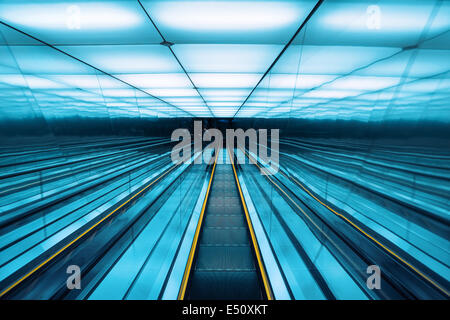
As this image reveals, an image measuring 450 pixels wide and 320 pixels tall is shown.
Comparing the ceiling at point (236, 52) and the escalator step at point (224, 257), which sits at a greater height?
the ceiling at point (236, 52)

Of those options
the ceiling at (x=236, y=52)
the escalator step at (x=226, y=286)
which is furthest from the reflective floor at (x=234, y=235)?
the ceiling at (x=236, y=52)

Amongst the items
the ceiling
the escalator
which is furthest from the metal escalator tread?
the ceiling

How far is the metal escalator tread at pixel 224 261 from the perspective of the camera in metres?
2.99

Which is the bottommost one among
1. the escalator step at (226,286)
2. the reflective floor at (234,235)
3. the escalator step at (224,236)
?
the escalator step at (226,286)

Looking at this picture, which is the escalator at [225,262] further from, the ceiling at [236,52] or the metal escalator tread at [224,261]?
the ceiling at [236,52]

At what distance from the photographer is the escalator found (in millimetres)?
2984

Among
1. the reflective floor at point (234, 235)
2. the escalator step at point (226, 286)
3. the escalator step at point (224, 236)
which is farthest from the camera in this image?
the escalator step at point (224, 236)

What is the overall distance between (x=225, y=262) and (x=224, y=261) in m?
0.03

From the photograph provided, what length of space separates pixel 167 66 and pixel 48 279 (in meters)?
4.50

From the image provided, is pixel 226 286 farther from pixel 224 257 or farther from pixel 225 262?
pixel 224 257

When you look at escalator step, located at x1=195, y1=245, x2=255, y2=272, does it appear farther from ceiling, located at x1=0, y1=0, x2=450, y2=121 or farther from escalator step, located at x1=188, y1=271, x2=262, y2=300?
ceiling, located at x1=0, y1=0, x2=450, y2=121

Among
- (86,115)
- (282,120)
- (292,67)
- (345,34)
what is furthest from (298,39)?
(86,115)

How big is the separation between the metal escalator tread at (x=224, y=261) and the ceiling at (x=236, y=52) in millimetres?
3179

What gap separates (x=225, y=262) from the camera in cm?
364
